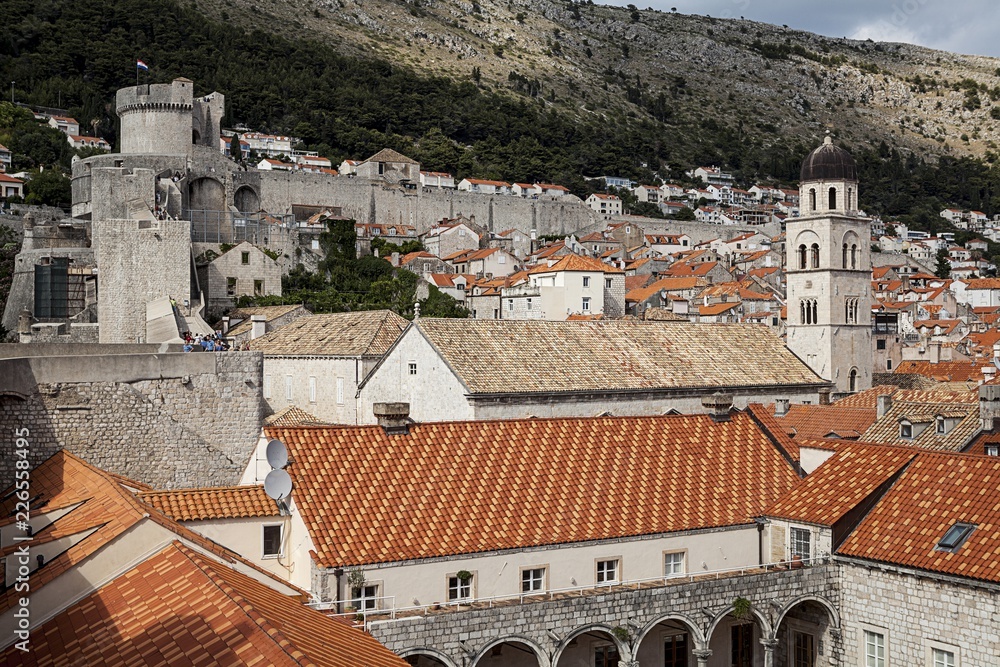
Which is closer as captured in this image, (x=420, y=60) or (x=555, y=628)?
(x=555, y=628)

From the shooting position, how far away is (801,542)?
814 inches

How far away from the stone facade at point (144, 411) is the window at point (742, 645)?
11.3 meters

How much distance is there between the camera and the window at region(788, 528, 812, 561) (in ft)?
67.2

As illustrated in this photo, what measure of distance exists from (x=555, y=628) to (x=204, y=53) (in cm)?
12355

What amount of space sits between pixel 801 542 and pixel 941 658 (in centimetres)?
360

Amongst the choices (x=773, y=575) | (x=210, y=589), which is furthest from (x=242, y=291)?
(x=210, y=589)

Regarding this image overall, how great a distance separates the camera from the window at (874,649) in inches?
746

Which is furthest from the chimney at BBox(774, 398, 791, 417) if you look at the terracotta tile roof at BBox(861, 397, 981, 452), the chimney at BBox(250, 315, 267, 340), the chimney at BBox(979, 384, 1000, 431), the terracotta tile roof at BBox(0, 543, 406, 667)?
the terracotta tile roof at BBox(0, 543, 406, 667)

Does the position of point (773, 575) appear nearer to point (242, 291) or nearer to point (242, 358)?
point (242, 358)

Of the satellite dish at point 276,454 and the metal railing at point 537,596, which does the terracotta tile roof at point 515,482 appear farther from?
the metal railing at point 537,596

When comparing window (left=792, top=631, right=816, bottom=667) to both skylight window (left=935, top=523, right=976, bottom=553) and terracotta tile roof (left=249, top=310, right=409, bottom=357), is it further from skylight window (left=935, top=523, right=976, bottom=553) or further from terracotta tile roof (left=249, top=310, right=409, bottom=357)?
terracotta tile roof (left=249, top=310, right=409, bottom=357)

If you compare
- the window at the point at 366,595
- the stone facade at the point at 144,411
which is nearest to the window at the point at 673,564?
the window at the point at 366,595

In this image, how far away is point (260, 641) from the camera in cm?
992

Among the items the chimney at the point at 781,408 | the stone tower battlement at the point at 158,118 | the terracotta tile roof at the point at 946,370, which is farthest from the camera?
the stone tower battlement at the point at 158,118
